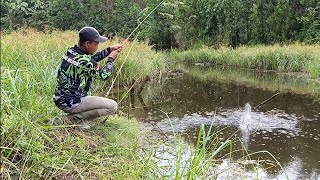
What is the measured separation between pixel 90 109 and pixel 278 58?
527 inches

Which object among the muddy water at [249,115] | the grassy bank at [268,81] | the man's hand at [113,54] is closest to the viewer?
the man's hand at [113,54]

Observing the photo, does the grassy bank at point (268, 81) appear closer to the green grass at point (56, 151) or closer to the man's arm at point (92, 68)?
the man's arm at point (92, 68)

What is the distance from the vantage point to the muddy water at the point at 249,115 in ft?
16.8

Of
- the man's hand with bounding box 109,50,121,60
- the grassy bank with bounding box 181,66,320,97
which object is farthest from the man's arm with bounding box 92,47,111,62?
the grassy bank with bounding box 181,66,320,97

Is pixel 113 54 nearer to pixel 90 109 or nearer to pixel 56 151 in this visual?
pixel 90 109

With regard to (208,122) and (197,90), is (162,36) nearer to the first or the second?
(197,90)

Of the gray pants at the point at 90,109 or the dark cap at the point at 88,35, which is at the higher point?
the dark cap at the point at 88,35

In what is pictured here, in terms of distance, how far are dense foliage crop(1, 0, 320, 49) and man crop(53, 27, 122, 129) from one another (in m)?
20.0

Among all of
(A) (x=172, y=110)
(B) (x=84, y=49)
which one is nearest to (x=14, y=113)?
(B) (x=84, y=49)

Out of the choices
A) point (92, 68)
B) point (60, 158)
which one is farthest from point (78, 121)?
point (60, 158)

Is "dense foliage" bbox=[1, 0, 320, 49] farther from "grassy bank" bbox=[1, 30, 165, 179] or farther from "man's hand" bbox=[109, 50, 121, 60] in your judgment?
"grassy bank" bbox=[1, 30, 165, 179]

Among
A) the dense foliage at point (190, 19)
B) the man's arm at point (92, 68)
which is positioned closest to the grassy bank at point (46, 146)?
the man's arm at point (92, 68)

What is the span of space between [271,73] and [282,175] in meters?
11.7

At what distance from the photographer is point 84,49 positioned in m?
3.74
